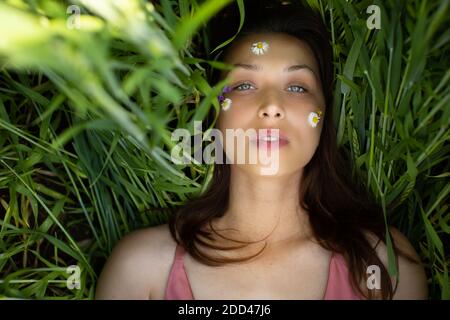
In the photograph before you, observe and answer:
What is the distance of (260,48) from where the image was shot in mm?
1233

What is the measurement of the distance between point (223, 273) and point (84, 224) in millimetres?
483

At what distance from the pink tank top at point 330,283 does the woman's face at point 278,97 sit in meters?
0.28

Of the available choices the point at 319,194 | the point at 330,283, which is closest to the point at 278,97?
the point at 319,194

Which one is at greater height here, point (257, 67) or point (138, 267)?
point (257, 67)

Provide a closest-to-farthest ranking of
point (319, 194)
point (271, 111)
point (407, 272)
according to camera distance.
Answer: point (271, 111) < point (407, 272) < point (319, 194)

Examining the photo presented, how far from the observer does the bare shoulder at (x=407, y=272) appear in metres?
1.28

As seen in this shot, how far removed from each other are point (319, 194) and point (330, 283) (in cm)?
23

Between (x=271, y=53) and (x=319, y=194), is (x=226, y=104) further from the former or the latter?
(x=319, y=194)

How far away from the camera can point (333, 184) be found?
140 centimetres

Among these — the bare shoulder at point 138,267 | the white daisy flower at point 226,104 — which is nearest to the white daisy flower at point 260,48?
the white daisy flower at point 226,104

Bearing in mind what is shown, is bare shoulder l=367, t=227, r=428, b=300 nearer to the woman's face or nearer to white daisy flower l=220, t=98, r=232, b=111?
the woman's face

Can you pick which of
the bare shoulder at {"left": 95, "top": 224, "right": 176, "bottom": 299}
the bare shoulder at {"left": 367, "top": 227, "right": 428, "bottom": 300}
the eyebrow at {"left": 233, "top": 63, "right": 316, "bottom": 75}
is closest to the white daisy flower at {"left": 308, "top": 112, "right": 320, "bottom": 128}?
the eyebrow at {"left": 233, "top": 63, "right": 316, "bottom": 75}

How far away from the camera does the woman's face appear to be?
1187 mm

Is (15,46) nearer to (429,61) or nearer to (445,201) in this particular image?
(429,61)
